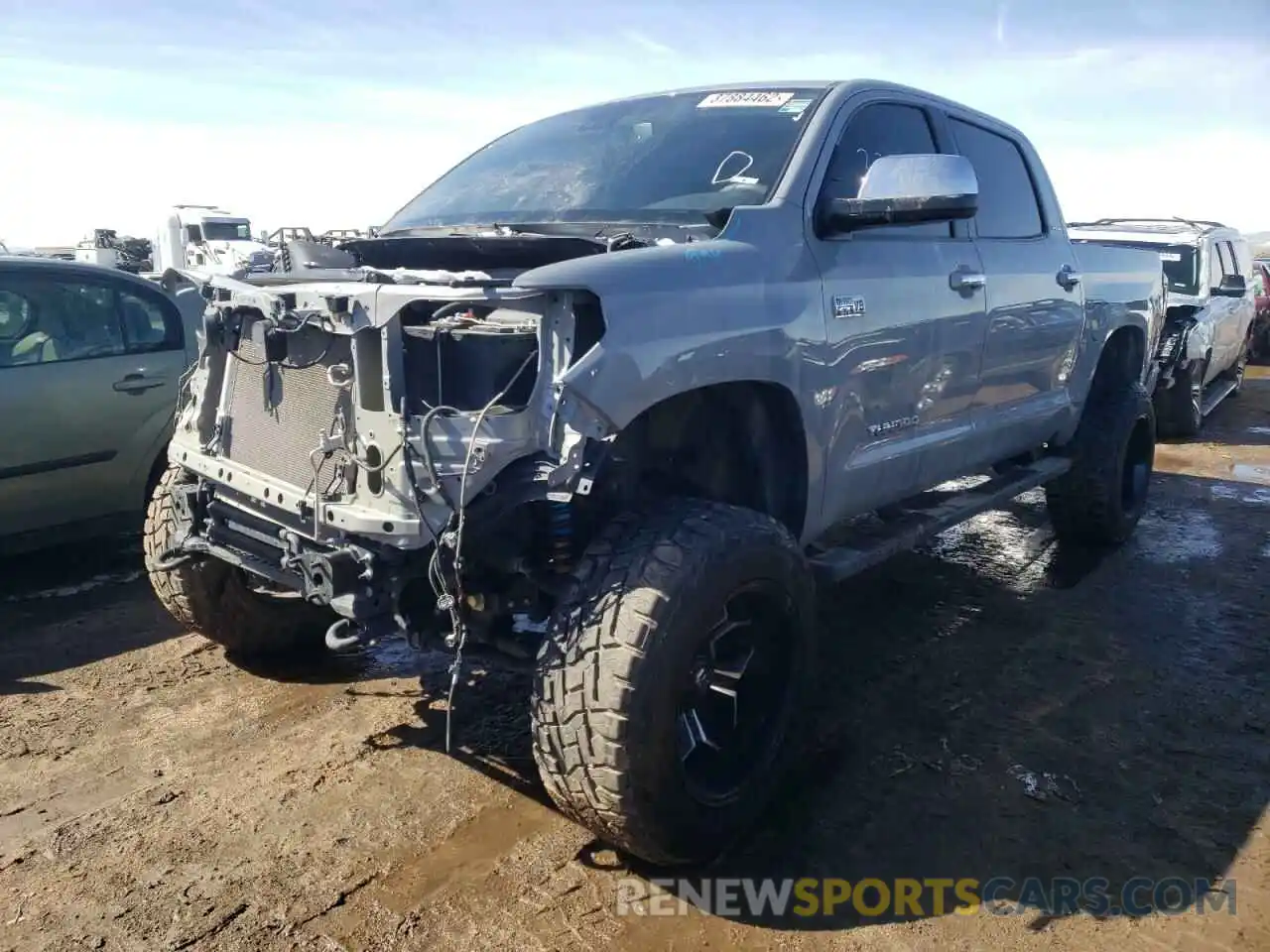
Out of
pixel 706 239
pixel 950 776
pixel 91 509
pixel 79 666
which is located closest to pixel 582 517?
pixel 706 239

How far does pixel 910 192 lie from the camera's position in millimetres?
3318

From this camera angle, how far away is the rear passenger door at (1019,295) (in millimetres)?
4484

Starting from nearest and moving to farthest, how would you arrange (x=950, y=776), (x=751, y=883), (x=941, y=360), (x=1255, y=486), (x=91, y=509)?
1. (x=751, y=883)
2. (x=950, y=776)
3. (x=941, y=360)
4. (x=91, y=509)
5. (x=1255, y=486)

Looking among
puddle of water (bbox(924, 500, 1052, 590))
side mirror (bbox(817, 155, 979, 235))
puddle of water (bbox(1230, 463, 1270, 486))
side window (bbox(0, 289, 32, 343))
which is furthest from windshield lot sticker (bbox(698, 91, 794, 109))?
puddle of water (bbox(1230, 463, 1270, 486))

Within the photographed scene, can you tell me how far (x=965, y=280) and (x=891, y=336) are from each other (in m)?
0.67

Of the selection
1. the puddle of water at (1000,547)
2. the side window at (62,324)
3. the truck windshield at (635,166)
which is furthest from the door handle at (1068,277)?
the side window at (62,324)

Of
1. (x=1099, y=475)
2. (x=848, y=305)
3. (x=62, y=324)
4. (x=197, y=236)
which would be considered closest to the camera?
(x=848, y=305)

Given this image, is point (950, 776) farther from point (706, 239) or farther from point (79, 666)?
point (79, 666)

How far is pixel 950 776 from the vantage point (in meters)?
3.39

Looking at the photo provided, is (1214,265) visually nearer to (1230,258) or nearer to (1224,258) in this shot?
(1224,258)

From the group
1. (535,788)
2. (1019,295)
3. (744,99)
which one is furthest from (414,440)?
(1019,295)

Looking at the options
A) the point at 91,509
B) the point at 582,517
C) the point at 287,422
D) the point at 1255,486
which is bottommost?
the point at 1255,486

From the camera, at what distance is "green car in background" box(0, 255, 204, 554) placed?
16.0 ft

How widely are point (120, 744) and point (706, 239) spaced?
260 centimetres
